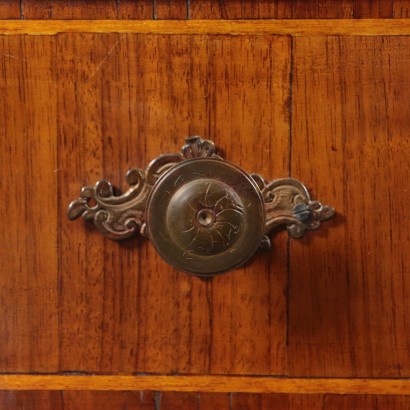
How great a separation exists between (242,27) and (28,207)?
0.27 m

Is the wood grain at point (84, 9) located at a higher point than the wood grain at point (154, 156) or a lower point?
higher

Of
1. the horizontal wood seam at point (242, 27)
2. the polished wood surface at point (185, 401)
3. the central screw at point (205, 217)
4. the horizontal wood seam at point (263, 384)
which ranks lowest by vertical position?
the polished wood surface at point (185, 401)

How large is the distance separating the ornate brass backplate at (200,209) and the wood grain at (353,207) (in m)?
0.03

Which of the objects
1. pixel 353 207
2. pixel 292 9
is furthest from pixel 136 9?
pixel 353 207

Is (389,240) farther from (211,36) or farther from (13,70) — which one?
(13,70)

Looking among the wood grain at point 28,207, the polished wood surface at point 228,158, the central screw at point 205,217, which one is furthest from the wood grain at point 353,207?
the wood grain at point 28,207

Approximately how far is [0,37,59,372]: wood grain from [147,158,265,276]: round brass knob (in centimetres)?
12

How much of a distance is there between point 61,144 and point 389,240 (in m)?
0.34

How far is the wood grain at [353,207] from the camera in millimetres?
615

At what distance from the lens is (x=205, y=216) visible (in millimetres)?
557

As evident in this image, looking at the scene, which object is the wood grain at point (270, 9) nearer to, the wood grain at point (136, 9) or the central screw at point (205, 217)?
the wood grain at point (136, 9)

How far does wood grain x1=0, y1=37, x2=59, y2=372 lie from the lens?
62 centimetres

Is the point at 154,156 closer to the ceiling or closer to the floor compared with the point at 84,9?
closer to the floor

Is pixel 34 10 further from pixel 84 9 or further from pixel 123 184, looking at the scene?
pixel 123 184
